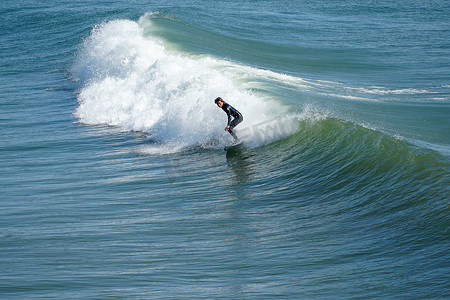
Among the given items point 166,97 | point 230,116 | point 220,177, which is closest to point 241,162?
point 220,177

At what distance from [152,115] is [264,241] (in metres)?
9.35

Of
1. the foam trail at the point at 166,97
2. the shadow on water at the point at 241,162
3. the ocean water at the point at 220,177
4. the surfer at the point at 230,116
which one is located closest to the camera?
the ocean water at the point at 220,177

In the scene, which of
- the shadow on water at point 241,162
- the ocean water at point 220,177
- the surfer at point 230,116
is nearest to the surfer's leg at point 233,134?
the surfer at point 230,116

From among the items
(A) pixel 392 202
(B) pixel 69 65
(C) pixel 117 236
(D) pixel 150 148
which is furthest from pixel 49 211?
(B) pixel 69 65

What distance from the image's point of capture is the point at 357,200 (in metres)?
9.84

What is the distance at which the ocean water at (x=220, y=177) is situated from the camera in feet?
25.0

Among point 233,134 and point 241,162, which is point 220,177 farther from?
point 233,134

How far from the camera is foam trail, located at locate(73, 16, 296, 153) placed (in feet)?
49.9

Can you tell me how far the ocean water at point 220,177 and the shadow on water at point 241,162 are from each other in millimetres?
71

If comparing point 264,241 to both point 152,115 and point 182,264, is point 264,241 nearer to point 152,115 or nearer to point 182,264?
point 182,264

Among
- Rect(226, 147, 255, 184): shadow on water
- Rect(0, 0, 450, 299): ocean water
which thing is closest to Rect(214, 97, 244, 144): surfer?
Rect(226, 147, 255, 184): shadow on water

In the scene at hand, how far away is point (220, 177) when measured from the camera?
487 inches

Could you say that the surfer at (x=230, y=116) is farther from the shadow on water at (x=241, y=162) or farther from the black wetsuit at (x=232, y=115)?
the shadow on water at (x=241, y=162)

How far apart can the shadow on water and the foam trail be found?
1.73ft
